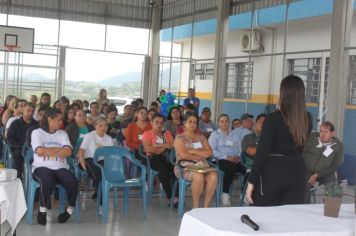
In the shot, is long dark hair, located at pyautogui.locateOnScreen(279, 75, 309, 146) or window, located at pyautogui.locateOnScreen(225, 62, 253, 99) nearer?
long dark hair, located at pyautogui.locateOnScreen(279, 75, 309, 146)

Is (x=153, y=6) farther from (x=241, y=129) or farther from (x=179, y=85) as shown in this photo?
(x=241, y=129)

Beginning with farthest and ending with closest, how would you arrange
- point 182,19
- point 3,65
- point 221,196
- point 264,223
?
point 182,19 < point 3,65 < point 221,196 < point 264,223

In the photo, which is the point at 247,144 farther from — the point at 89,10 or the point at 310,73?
the point at 89,10

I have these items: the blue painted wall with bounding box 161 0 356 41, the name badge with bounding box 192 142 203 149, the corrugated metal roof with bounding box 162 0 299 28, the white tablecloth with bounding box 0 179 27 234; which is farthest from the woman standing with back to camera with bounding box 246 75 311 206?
the blue painted wall with bounding box 161 0 356 41

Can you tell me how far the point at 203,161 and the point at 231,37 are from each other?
933 centimetres

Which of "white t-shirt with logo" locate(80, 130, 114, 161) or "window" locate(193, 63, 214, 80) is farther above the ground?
"window" locate(193, 63, 214, 80)

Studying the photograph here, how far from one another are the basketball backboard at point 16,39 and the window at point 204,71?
14.8 feet

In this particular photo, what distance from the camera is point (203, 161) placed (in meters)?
5.85

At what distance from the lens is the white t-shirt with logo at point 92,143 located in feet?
19.2

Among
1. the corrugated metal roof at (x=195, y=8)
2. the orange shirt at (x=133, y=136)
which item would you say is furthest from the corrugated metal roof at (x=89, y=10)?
the orange shirt at (x=133, y=136)

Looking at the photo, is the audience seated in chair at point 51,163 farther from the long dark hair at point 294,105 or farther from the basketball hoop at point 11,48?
the basketball hoop at point 11,48

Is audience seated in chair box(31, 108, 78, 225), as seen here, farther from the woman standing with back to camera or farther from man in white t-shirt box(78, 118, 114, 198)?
the woman standing with back to camera

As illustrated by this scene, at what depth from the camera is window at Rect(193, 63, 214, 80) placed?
13523mm

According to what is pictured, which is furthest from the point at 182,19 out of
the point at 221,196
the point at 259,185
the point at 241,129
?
the point at 259,185
